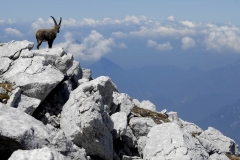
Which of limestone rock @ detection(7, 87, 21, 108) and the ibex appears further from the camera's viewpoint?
the ibex

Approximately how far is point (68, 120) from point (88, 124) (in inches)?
86.4

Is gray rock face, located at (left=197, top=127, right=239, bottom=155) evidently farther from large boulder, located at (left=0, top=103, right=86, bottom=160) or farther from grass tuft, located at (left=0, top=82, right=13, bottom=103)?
large boulder, located at (left=0, top=103, right=86, bottom=160)

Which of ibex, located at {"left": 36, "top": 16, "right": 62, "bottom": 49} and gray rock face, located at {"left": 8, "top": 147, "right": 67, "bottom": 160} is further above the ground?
ibex, located at {"left": 36, "top": 16, "right": 62, "bottom": 49}

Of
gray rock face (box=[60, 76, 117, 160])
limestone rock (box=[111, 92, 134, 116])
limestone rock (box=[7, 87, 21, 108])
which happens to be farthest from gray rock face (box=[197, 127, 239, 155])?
limestone rock (box=[7, 87, 21, 108])

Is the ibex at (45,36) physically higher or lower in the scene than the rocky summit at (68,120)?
higher

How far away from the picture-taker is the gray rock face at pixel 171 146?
21.9 metres

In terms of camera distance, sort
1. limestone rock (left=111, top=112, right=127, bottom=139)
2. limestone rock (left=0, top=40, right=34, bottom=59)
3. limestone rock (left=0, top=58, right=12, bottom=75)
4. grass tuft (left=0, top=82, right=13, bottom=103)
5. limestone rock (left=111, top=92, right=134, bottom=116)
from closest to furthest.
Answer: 1. grass tuft (left=0, top=82, right=13, bottom=103)
2. limestone rock (left=111, top=112, right=127, bottom=139)
3. limestone rock (left=0, top=58, right=12, bottom=75)
4. limestone rock (left=0, top=40, right=34, bottom=59)
5. limestone rock (left=111, top=92, right=134, bottom=116)

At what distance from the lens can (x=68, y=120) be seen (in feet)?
76.2

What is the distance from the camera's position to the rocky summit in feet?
54.8

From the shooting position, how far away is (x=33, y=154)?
12727 millimetres

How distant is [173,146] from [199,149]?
197cm

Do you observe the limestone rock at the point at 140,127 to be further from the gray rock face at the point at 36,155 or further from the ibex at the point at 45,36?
the gray rock face at the point at 36,155

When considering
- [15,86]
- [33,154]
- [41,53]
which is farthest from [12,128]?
[41,53]

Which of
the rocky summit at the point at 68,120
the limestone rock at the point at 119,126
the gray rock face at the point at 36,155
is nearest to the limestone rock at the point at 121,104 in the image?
the rocky summit at the point at 68,120
